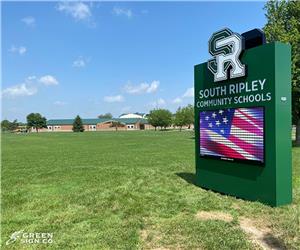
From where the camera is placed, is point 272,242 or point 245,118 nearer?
point 272,242

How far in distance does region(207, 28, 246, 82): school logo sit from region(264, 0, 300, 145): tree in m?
15.9

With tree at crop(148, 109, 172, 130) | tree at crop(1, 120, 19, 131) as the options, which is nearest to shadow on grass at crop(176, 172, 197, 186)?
tree at crop(148, 109, 172, 130)

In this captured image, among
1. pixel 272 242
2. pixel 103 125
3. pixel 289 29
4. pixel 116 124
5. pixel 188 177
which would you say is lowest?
pixel 272 242

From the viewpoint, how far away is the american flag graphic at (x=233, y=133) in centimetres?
741

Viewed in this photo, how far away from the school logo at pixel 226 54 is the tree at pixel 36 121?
123 meters

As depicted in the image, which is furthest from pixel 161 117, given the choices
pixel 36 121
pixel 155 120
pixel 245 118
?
pixel 245 118

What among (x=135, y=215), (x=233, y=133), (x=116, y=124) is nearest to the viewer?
(x=135, y=215)

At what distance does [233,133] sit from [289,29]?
20814 millimetres

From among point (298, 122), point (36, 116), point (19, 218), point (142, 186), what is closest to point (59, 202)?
point (19, 218)

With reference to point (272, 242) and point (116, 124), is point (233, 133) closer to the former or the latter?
point (272, 242)

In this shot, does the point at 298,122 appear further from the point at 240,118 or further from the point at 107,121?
the point at 107,121

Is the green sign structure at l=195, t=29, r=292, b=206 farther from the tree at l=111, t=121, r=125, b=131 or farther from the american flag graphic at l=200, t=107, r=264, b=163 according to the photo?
the tree at l=111, t=121, r=125, b=131

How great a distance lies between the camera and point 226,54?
8.27m

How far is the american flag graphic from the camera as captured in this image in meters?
7.41
